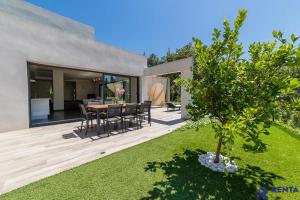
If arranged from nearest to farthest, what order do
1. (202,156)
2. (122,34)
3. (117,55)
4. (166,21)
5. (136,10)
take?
(202,156)
(117,55)
(136,10)
(166,21)
(122,34)

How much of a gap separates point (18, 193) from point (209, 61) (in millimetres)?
3575

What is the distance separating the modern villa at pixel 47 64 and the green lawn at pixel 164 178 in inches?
187

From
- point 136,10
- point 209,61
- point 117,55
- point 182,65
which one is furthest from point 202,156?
point 136,10

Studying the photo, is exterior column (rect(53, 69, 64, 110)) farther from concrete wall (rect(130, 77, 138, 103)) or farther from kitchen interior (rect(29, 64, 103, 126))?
concrete wall (rect(130, 77, 138, 103))

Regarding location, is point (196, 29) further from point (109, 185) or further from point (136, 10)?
point (109, 185)

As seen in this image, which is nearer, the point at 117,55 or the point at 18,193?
the point at 18,193

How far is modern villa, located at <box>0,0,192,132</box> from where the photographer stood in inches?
208

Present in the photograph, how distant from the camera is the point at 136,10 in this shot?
31.8 feet

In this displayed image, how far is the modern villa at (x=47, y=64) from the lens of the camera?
17.4ft

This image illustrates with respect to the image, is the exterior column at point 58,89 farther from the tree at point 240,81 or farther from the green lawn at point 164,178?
the tree at point 240,81

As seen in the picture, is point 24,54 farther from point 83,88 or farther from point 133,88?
point 83,88

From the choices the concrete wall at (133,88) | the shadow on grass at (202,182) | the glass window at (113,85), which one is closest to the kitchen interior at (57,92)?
the glass window at (113,85)

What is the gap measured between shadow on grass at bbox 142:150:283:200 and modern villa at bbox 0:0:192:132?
17.0ft

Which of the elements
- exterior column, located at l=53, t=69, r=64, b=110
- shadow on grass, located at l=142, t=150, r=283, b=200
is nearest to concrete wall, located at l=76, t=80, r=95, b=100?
exterior column, located at l=53, t=69, r=64, b=110
